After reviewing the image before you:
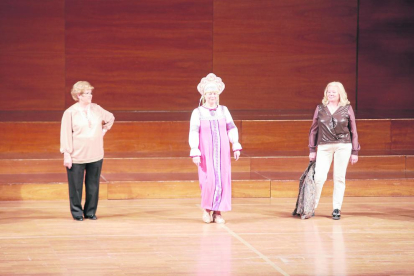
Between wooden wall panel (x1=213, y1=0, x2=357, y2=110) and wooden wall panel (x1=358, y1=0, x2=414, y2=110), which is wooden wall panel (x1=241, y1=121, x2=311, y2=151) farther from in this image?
wooden wall panel (x1=358, y1=0, x2=414, y2=110)

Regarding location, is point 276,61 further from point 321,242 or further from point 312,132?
point 321,242

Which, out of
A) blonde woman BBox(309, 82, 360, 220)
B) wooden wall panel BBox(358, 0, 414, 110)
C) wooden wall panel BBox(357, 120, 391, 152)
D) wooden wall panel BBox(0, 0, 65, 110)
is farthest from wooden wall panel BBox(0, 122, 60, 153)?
wooden wall panel BBox(358, 0, 414, 110)

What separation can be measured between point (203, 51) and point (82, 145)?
4.69 meters

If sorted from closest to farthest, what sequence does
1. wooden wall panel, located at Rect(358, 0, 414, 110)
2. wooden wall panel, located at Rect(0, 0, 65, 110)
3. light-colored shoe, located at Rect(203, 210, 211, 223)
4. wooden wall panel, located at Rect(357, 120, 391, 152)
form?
1. light-colored shoe, located at Rect(203, 210, 211, 223)
2. wooden wall panel, located at Rect(357, 120, 391, 152)
3. wooden wall panel, located at Rect(0, 0, 65, 110)
4. wooden wall panel, located at Rect(358, 0, 414, 110)

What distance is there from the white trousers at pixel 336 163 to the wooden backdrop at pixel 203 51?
4.36 m

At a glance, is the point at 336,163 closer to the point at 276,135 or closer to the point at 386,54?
the point at 276,135

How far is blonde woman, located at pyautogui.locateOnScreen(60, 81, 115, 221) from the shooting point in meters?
6.16

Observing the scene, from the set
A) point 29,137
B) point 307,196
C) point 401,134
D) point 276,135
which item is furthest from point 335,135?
point 29,137

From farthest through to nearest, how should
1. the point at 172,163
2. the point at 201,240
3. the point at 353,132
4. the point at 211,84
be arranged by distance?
the point at 172,163
the point at 353,132
the point at 211,84
the point at 201,240

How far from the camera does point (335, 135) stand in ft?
20.6

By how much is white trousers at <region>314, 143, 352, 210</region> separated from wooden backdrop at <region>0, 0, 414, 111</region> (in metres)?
4.36

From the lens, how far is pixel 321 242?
5551 mm

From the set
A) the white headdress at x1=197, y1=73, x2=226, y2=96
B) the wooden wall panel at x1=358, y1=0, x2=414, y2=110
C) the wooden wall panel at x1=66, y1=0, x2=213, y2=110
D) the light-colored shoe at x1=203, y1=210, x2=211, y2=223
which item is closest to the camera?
the white headdress at x1=197, y1=73, x2=226, y2=96

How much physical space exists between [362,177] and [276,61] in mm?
3432
